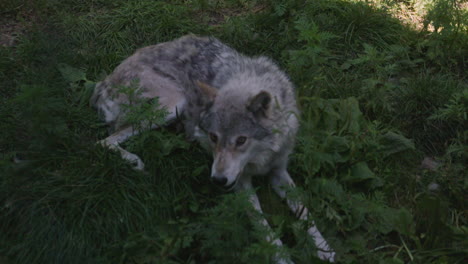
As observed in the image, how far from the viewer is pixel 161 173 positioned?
364cm

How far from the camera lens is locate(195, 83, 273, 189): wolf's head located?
3.28 m

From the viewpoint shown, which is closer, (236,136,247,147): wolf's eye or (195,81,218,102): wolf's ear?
(236,136,247,147): wolf's eye

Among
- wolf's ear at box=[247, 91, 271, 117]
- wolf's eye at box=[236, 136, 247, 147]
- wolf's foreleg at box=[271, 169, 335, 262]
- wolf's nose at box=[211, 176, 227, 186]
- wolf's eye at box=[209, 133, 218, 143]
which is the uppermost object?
wolf's ear at box=[247, 91, 271, 117]

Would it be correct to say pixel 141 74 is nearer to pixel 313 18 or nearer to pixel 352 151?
pixel 352 151

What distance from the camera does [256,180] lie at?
3945 millimetres

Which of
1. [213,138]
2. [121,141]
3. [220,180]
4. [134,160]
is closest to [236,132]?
[213,138]

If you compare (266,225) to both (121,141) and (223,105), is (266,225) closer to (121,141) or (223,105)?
(223,105)

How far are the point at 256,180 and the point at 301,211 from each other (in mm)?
880

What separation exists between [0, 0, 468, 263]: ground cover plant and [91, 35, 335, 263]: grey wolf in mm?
187

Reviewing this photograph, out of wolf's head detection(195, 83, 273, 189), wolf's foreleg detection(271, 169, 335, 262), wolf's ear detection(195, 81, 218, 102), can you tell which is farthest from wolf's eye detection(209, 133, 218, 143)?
wolf's foreleg detection(271, 169, 335, 262)

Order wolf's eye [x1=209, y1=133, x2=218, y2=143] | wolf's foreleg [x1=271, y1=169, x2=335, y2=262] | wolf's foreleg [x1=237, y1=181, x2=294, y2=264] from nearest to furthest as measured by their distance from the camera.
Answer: wolf's foreleg [x1=237, y1=181, x2=294, y2=264] → wolf's foreleg [x1=271, y1=169, x2=335, y2=262] → wolf's eye [x1=209, y1=133, x2=218, y2=143]

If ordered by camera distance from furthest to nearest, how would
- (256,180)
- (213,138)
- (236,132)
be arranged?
1. (256,180)
2. (213,138)
3. (236,132)

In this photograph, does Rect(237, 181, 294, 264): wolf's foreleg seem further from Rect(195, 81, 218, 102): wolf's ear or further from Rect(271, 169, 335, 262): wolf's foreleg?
Rect(195, 81, 218, 102): wolf's ear

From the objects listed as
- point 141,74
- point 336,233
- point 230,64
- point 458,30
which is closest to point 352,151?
point 336,233
